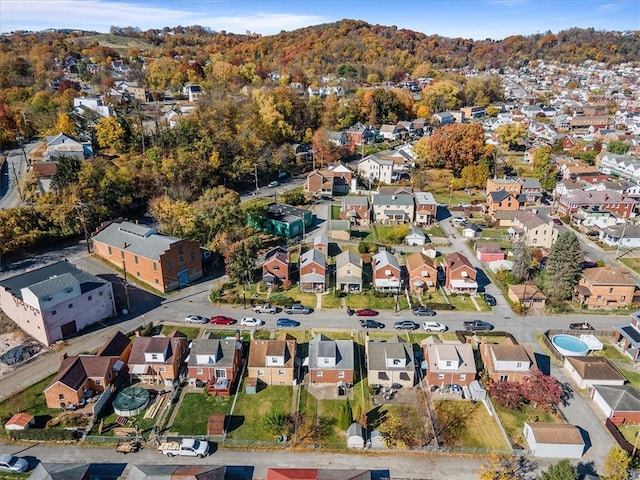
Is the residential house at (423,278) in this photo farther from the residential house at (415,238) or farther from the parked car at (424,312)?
the residential house at (415,238)

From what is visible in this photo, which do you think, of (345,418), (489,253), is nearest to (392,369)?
(345,418)

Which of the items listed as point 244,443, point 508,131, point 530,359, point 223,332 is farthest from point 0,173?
point 508,131

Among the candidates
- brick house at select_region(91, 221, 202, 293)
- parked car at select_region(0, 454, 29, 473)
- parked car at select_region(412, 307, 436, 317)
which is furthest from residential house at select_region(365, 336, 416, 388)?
brick house at select_region(91, 221, 202, 293)

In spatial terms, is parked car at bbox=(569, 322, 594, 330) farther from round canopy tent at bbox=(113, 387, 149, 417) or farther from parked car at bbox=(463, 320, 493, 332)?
round canopy tent at bbox=(113, 387, 149, 417)

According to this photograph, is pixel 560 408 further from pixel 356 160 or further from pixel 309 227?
pixel 356 160

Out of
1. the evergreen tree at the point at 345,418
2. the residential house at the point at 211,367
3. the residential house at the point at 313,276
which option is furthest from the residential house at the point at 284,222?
the evergreen tree at the point at 345,418
